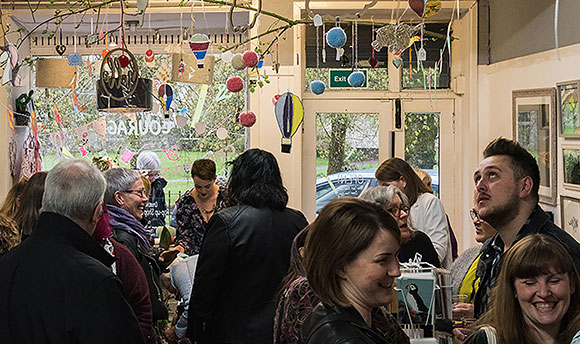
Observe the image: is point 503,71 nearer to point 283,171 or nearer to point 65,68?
point 283,171

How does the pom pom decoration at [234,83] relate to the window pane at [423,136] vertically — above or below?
above

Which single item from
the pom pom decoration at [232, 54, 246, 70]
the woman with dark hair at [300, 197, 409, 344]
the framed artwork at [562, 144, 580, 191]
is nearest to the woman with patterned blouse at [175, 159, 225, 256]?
the pom pom decoration at [232, 54, 246, 70]

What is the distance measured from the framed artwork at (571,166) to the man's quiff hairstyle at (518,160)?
55.7 inches

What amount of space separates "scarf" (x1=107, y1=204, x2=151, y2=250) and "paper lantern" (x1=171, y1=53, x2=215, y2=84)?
5.16 ft

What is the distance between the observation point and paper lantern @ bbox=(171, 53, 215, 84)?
4.49m

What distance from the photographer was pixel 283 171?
18.6ft

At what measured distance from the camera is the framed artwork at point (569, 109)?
3869 mm

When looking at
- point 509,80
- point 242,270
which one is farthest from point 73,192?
point 509,80

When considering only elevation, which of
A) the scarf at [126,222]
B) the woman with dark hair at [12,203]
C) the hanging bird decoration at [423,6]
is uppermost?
the hanging bird decoration at [423,6]

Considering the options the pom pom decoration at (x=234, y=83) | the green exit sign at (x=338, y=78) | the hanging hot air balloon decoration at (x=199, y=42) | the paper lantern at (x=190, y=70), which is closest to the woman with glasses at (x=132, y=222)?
the hanging hot air balloon decoration at (x=199, y=42)

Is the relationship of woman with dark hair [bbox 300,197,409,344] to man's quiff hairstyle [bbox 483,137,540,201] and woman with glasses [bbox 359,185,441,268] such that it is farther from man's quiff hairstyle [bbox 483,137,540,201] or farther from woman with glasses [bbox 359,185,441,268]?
woman with glasses [bbox 359,185,441,268]

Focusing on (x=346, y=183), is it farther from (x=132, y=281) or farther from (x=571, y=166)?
(x=132, y=281)

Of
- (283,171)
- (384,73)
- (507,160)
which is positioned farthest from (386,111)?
(507,160)

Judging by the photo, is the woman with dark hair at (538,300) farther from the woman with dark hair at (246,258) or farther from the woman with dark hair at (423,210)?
the woman with dark hair at (423,210)
